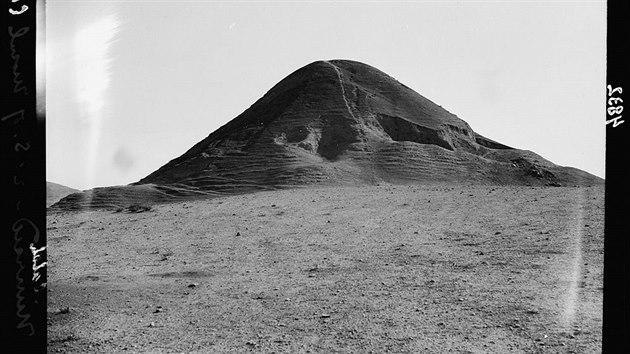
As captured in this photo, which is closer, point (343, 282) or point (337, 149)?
point (343, 282)

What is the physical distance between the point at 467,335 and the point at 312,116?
114 ft

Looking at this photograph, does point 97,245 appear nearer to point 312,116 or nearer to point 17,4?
point 17,4

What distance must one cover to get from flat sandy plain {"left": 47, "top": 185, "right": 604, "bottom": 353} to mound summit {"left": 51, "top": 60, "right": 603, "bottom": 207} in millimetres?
13149

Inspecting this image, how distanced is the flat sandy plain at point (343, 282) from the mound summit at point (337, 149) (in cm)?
1315

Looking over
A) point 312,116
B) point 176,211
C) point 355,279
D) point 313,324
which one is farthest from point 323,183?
point 313,324

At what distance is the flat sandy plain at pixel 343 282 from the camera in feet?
16.8

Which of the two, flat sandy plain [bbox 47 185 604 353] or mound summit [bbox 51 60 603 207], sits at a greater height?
mound summit [bbox 51 60 603 207]

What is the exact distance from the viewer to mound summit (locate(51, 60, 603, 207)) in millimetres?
28094

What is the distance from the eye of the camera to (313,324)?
559 cm

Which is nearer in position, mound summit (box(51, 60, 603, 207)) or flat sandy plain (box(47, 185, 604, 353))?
flat sandy plain (box(47, 185, 604, 353))

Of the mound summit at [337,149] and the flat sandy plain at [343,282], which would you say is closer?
the flat sandy plain at [343,282]

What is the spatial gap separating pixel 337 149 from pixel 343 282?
28.2 m

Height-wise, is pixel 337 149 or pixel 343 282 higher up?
pixel 337 149

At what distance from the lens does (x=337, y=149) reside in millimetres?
35438
